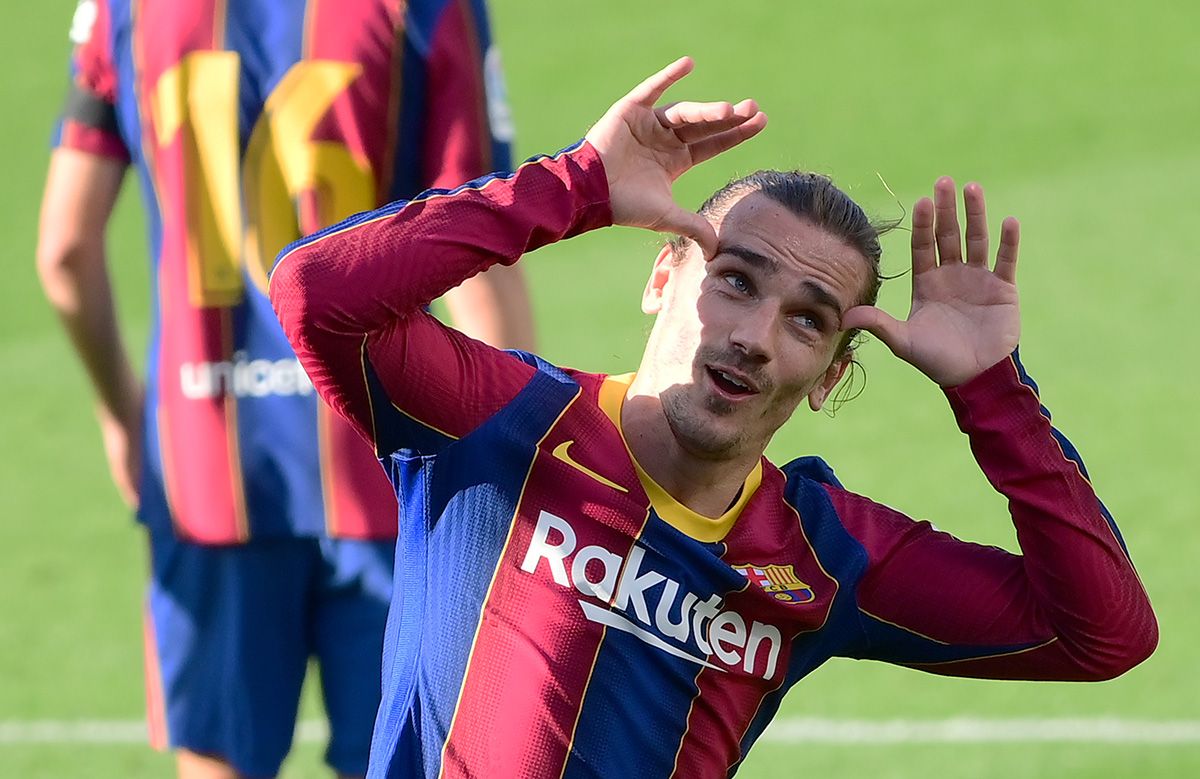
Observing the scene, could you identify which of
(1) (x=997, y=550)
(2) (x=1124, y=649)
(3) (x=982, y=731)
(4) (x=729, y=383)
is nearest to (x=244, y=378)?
(4) (x=729, y=383)

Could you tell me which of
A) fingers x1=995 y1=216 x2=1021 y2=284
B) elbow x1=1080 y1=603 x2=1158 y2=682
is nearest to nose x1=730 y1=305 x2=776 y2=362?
fingers x1=995 y1=216 x2=1021 y2=284

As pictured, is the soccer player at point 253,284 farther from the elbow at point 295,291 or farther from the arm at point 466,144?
the elbow at point 295,291

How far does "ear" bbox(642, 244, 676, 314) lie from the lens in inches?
120

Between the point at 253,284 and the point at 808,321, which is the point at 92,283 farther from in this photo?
the point at 808,321

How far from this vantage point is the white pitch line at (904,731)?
5.91 m

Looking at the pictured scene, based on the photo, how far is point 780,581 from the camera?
293cm

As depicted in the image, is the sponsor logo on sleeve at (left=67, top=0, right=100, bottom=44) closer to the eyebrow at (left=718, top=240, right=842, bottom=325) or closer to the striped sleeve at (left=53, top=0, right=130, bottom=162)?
the striped sleeve at (left=53, top=0, right=130, bottom=162)

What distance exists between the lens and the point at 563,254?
10.7m

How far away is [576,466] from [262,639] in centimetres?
136

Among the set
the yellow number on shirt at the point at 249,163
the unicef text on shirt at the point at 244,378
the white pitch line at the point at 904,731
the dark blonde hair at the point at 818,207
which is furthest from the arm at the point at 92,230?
the white pitch line at the point at 904,731

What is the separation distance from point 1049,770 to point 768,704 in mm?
2975

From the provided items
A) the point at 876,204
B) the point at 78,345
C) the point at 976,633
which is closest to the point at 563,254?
the point at 876,204

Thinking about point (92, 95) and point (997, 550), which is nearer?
point (997, 550)

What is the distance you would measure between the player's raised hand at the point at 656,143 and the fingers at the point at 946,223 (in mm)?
299
